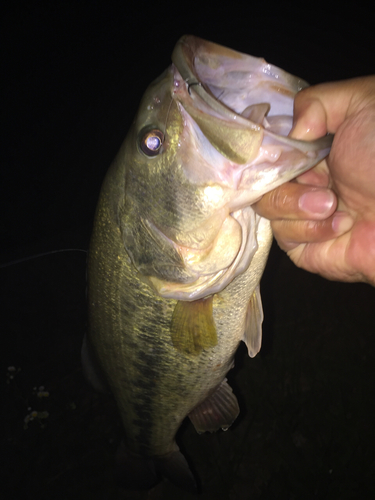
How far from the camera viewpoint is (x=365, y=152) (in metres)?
1.06

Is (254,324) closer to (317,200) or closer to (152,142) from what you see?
(317,200)

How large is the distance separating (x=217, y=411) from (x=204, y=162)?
169cm

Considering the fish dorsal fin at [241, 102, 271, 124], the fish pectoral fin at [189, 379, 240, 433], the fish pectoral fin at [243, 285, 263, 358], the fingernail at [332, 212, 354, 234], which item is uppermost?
the fish dorsal fin at [241, 102, 271, 124]

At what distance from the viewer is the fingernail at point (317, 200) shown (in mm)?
1080

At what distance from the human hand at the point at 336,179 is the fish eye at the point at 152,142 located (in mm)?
460

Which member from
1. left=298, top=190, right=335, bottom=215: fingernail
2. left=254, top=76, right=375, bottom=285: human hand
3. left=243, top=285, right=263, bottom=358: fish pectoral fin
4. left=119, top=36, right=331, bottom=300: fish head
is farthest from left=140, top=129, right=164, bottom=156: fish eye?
left=243, top=285, right=263, bottom=358: fish pectoral fin

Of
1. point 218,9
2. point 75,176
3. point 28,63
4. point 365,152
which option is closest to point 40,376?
point 75,176

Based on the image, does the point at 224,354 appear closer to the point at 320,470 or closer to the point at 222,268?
the point at 222,268

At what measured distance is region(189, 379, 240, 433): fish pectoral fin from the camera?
1.93 meters

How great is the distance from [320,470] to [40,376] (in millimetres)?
3389

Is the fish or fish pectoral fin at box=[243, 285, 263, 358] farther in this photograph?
fish pectoral fin at box=[243, 285, 263, 358]

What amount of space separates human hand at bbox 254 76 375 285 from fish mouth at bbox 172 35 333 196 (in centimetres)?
8

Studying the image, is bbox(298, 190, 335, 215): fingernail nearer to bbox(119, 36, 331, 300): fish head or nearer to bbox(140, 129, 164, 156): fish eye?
bbox(119, 36, 331, 300): fish head

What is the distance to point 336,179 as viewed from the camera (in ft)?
4.10
